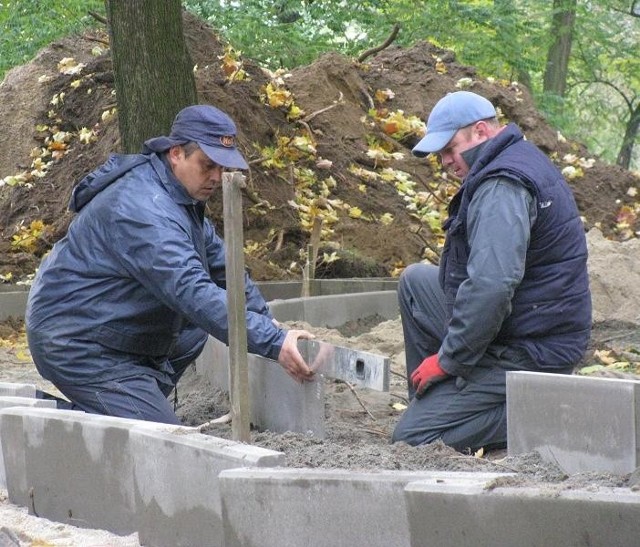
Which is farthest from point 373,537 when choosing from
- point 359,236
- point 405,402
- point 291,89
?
point 291,89

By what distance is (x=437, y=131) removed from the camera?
5312 mm

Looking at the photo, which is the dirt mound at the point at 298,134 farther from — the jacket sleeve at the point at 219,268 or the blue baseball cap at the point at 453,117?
the blue baseball cap at the point at 453,117

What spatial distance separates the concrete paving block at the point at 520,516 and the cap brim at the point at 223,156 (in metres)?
2.08

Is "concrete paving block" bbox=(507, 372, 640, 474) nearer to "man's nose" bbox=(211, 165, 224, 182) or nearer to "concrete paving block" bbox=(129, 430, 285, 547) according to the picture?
"concrete paving block" bbox=(129, 430, 285, 547)

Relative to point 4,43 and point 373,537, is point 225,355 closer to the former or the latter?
point 373,537

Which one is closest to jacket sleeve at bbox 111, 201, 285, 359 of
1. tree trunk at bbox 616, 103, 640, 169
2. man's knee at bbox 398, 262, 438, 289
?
man's knee at bbox 398, 262, 438, 289

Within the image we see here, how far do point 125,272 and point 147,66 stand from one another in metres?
3.97

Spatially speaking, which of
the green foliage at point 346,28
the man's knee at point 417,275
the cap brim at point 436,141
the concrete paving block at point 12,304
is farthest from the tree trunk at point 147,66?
the green foliage at point 346,28

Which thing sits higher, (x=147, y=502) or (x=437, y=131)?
(x=437, y=131)

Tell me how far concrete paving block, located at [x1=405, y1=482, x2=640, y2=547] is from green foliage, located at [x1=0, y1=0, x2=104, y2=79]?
13.5m

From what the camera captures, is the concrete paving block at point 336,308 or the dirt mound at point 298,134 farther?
the dirt mound at point 298,134

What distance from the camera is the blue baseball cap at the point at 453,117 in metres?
5.26

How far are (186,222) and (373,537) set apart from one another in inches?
81.5

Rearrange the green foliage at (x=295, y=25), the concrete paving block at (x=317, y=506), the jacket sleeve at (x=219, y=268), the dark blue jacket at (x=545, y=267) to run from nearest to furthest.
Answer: the concrete paving block at (x=317, y=506) → the dark blue jacket at (x=545, y=267) → the jacket sleeve at (x=219, y=268) → the green foliage at (x=295, y=25)
